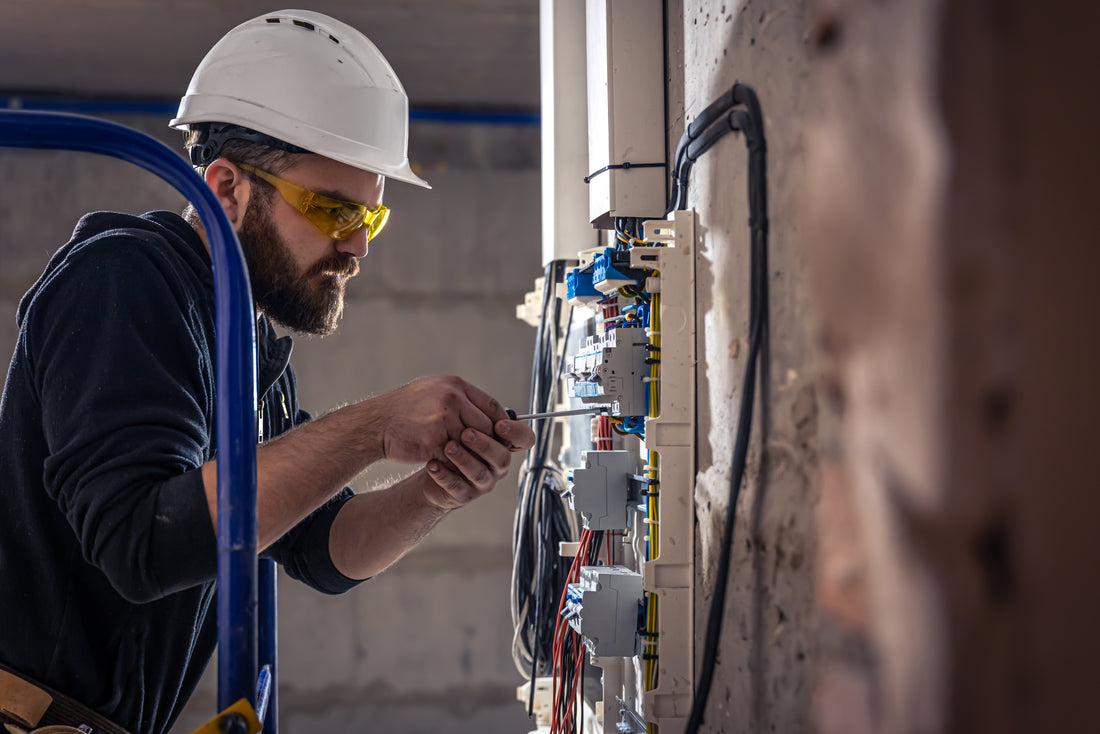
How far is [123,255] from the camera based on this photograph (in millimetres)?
901

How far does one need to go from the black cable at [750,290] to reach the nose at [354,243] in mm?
525

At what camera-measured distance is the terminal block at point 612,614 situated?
117 centimetres

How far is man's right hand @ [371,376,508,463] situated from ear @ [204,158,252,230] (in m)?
0.41

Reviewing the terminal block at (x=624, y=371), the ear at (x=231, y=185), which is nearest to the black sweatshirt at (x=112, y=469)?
the ear at (x=231, y=185)

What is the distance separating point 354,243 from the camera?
1.24 m

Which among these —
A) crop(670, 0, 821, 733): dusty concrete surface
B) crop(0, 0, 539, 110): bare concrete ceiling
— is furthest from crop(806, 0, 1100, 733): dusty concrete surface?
crop(0, 0, 539, 110): bare concrete ceiling

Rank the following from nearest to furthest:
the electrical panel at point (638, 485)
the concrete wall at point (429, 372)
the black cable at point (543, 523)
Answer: the electrical panel at point (638, 485) < the black cable at point (543, 523) < the concrete wall at point (429, 372)

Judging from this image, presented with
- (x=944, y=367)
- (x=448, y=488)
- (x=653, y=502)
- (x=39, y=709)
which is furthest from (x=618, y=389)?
(x=39, y=709)

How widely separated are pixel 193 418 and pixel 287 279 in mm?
377

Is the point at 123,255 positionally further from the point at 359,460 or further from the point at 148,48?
the point at 148,48

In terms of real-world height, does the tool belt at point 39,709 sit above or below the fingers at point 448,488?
below

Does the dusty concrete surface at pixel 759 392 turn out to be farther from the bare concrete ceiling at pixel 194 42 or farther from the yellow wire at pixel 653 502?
the bare concrete ceiling at pixel 194 42

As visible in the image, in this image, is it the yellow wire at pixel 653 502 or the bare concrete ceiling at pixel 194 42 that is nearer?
the yellow wire at pixel 653 502

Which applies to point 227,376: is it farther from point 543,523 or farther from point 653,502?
point 543,523
